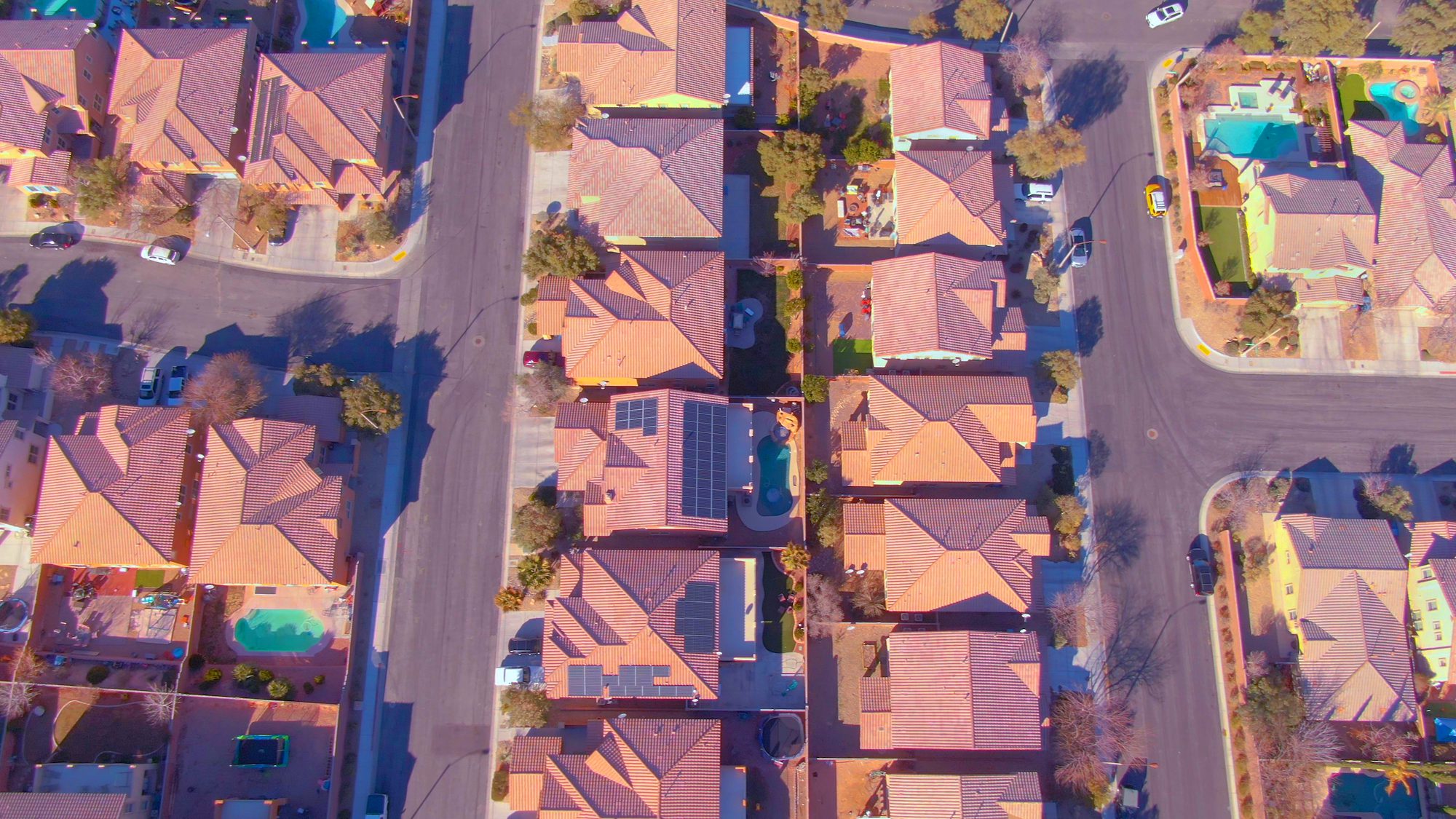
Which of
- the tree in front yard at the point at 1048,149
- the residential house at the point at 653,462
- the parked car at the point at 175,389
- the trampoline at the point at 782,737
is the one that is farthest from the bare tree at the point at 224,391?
the tree in front yard at the point at 1048,149

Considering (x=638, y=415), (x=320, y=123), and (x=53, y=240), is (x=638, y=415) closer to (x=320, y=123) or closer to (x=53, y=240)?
(x=320, y=123)

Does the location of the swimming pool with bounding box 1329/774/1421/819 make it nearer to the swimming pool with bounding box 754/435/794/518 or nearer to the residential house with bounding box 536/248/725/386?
the swimming pool with bounding box 754/435/794/518

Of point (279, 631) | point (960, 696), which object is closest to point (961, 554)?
point (960, 696)

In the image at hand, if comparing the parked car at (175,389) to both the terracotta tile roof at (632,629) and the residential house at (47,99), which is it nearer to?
the residential house at (47,99)

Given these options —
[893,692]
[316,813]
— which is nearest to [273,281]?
[316,813]

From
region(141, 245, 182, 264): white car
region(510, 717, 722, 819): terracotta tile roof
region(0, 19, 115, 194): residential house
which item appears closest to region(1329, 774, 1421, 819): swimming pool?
region(510, 717, 722, 819): terracotta tile roof

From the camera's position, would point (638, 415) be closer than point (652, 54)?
Yes

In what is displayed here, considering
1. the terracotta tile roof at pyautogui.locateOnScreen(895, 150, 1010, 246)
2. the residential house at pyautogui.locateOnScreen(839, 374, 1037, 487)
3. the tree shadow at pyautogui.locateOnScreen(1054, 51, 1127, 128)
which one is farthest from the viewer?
the tree shadow at pyautogui.locateOnScreen(1054, 51, 1127, 128)
